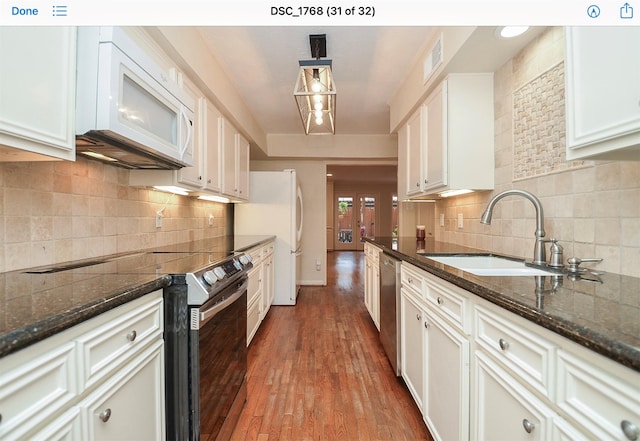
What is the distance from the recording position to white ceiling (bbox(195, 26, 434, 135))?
7.07ft

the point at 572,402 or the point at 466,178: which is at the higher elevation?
the point at 466,178

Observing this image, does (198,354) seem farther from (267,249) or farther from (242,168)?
(242,168)

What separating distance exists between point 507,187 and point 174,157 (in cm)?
203

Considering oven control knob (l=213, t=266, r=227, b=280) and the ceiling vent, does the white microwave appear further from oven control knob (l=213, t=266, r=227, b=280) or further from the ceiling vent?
the ceiling vent

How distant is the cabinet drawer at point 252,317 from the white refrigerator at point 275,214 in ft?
3.34

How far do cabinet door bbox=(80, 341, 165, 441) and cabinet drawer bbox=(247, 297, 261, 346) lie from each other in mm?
1363

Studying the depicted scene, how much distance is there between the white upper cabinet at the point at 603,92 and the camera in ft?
2.70

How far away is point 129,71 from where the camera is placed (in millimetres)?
1250

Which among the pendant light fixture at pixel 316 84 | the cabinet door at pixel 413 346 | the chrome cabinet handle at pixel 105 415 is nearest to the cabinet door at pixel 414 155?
the pendant light fixture at pixel 316 84
